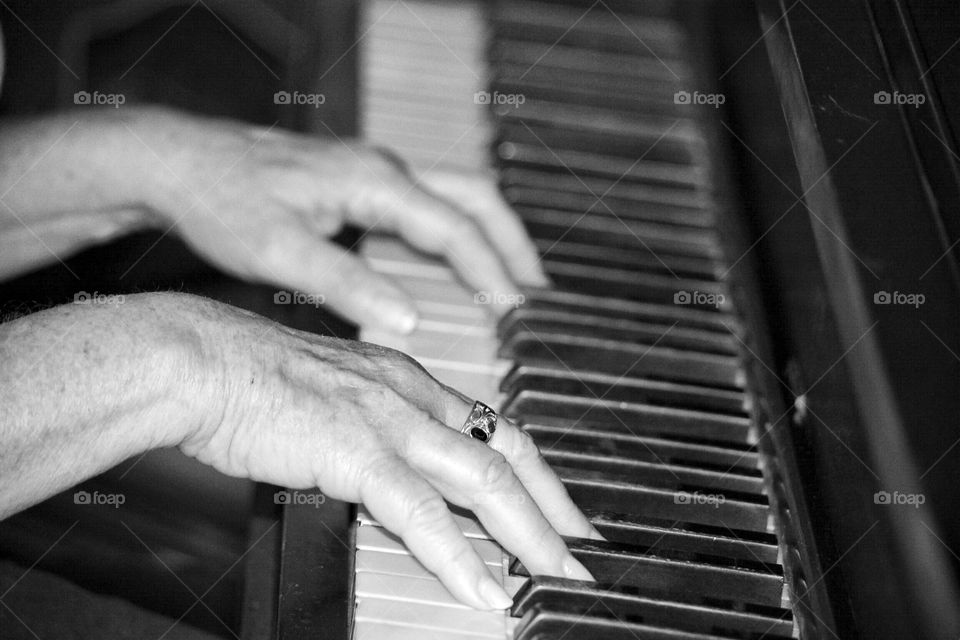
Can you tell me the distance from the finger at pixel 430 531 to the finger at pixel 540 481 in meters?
0.10

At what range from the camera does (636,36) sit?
173 centimetres

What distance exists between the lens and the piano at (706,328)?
3.26 ft

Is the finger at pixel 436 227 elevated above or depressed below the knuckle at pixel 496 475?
above

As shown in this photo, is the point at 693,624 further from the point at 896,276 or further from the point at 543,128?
the point at 543,128

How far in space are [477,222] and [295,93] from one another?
0.44 m

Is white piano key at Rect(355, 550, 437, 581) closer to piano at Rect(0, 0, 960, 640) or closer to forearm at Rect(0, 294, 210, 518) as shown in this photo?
piano at Rect(0, 0, 960, 640)

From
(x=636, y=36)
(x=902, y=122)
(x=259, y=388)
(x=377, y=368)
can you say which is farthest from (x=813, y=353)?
(x=636, y=36)

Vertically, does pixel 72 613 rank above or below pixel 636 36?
below

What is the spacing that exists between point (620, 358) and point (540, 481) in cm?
26

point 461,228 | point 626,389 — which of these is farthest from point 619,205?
point 626,389

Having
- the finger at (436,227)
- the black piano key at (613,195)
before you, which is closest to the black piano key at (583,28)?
the black piano key at (613,195)

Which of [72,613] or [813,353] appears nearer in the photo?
[813,353]

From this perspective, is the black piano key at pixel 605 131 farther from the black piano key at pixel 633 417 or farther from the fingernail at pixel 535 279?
the black piano key at pixel 633 417

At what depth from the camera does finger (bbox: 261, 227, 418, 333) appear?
1325 millimetres
